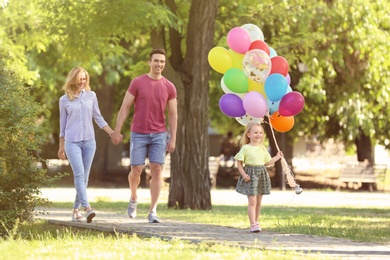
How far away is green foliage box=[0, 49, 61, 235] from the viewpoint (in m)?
12.1

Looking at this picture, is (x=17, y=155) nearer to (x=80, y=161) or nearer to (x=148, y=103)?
(x=80, y=161)

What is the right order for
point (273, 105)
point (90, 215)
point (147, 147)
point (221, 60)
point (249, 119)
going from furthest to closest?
point (221, 60), point (147, 147), point (249, 119), point (273, 105), point (90, 215)

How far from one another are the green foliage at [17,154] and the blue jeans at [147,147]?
144 centimetres

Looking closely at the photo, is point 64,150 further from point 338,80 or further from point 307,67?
point 338,80

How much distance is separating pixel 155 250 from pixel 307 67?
23713mm

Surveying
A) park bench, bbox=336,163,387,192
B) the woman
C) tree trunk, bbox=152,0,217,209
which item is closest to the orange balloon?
the woman

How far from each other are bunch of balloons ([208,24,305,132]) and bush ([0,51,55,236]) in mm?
2496

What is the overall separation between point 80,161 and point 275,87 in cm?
265

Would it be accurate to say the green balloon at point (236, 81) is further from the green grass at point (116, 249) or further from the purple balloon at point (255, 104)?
the green grass at point (116, 249)

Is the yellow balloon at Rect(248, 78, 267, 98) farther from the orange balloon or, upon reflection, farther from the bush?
the bush

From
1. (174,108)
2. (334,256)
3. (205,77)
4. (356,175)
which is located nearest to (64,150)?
(174,108)

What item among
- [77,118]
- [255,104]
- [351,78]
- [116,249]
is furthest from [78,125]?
[351,78]

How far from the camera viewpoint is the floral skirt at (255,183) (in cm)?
1247

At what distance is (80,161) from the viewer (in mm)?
13383
